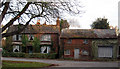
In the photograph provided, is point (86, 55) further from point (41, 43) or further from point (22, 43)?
point (22, 43)

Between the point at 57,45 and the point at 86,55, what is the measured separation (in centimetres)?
791

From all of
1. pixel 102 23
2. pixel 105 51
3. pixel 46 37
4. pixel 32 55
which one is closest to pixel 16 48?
pixel 32 55

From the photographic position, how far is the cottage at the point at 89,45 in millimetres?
40781

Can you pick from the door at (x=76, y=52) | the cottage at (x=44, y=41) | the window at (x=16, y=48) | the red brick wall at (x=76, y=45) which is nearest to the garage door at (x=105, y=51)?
the red brick wall at (x=76, y=45)

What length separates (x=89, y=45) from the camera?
1640 inches

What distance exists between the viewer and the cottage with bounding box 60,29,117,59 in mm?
40781

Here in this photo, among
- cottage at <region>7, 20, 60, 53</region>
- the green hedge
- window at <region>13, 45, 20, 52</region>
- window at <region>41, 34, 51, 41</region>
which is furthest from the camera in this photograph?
window at <region>13, 45, 20, 52</region>

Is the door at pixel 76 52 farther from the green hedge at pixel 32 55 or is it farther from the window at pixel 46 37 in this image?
the window at pixel 46 37

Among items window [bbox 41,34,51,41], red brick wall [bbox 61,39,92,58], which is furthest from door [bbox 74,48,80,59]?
window [bbox 41,34,51,41]

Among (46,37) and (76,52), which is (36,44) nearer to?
(46,37)

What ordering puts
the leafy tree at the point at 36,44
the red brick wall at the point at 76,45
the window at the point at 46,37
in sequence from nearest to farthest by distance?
the red brick wall at the point at 76,45
the leafy tree at the point at 36,44
the window at the point at 46,37

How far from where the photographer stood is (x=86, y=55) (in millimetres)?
41406

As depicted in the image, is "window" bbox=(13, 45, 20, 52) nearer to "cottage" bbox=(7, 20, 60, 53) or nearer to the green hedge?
"cottage" bbox=(7, 20, 60, 53)

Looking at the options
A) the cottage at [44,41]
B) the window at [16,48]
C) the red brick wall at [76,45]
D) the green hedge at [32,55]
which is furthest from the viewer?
the window at [16,48]
